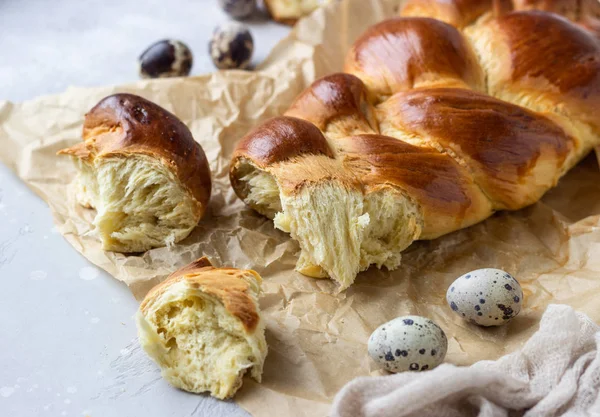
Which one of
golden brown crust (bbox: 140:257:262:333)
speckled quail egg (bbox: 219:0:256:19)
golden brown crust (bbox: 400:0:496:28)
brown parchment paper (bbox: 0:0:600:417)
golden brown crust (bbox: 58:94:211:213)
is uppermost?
golden brown crust (bbox: 400:0:496:28)

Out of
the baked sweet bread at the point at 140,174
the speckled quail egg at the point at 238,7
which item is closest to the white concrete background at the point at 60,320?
the baked sweet bread at the point at 140,174

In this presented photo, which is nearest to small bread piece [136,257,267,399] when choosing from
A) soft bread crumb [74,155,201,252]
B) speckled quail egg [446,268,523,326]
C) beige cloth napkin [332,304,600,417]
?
beige cloth napkin [332,304,600,417]

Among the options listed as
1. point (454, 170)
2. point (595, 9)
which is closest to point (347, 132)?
point (454, 170)

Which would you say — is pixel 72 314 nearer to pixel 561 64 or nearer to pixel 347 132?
pixel 347 132

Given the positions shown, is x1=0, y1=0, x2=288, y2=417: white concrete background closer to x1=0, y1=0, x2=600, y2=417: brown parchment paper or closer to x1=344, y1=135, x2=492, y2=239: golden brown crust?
x1=0, y1=0, x2=600, y2=417: brown parchment paper

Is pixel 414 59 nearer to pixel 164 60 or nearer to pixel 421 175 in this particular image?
pixel 421 175

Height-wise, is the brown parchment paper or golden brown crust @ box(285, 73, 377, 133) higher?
golden brown crust @ box(285, 73, 377, 133)
